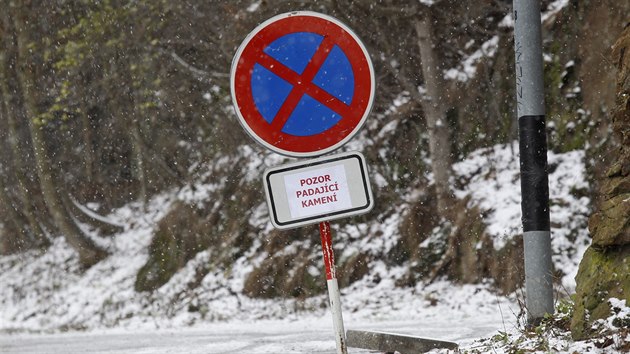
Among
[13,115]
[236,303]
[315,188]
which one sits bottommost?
[236,303]

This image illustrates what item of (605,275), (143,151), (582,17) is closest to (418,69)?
(582,17)

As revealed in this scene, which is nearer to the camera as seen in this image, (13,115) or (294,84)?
(294,84)

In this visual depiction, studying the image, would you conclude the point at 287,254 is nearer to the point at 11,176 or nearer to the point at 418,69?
the point at 418,69

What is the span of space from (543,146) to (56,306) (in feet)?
42.1

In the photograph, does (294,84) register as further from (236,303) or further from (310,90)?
(236,303)

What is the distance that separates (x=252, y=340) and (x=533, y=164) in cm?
443

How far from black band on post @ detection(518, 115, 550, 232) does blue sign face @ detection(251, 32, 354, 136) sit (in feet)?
6.73

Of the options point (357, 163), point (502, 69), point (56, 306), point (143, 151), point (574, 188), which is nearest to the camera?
point (357, 163)

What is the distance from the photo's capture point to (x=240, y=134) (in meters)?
18.5

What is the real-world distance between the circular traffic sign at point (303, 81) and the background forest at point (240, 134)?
7.98m

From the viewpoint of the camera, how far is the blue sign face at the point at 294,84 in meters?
4.82

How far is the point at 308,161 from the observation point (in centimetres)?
470

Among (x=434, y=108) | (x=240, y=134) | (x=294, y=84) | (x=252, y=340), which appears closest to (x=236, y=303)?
(x=434, y=108)

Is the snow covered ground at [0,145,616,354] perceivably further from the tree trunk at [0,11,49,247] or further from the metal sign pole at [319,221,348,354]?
the metal sign pole at [319,221,348,354]
